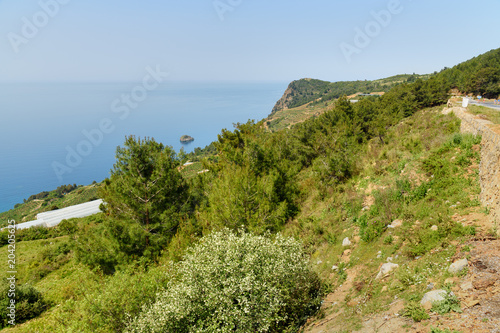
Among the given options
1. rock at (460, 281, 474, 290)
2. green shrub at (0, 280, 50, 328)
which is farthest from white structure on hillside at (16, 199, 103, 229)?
rock at (460, 281, 474, 290)

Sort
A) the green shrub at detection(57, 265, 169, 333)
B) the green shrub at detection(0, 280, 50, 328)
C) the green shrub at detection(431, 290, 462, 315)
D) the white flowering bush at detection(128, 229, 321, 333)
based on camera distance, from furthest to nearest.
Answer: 1. the green shrub at detection(0, 280, 50, 328)
2. the green shrub at detection(57, 265, 169, 333)
3. the white flowering bush at detection(128, 229, 321, 333)
4. the green shrub at detection(431, 290, 462, 315)

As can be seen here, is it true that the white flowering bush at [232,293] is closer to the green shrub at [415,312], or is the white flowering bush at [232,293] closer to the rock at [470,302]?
the green shrub at [415,312]

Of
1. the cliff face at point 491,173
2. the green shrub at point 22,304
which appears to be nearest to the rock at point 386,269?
the cliff face at point 491,173

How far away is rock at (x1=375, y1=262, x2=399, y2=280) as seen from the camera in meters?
7.93

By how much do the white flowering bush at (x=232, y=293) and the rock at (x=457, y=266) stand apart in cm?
421

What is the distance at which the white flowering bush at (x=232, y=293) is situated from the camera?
6664 mm

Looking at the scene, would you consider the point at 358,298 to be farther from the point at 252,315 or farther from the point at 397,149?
the point at 397,149

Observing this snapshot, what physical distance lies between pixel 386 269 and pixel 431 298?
7.27 feet

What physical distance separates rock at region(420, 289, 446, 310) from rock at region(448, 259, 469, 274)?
875 mm

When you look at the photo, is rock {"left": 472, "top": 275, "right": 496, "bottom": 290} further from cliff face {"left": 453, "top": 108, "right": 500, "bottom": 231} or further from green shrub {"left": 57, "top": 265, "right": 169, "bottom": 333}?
green shrub {"left": 57, "top": 265, "right": 169, "bottom": 333}

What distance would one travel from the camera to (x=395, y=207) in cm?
1078

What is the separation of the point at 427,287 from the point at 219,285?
5787 mm

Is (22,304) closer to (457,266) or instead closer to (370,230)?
(370,230)

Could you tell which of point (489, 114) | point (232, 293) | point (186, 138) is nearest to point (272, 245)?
point (232, 293)
